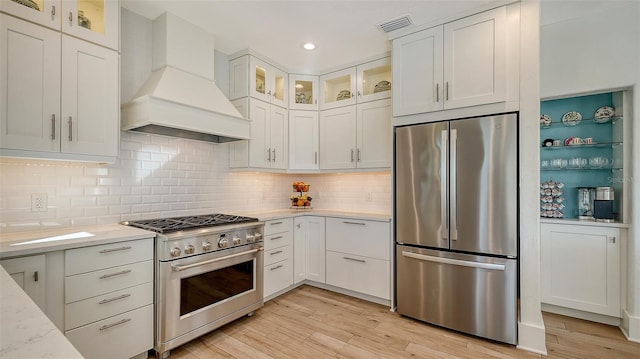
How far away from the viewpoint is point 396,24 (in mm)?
2693

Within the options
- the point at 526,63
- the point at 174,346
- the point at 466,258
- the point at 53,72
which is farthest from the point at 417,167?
the point at 53,72

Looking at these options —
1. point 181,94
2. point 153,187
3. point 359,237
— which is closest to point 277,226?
point 359,237

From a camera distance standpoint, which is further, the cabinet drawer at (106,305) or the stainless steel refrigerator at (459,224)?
the stainless steel refrigerator at (459,224)

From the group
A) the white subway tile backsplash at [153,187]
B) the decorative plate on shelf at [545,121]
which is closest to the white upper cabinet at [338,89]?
the white subway tile backsplash at [153,187]

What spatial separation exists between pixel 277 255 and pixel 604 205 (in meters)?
3.17

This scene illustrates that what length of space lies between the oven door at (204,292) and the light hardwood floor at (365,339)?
0.52 ft

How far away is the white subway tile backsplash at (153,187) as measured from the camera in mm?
2014

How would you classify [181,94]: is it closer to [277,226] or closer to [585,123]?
[277,226]

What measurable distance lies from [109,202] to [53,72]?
101cm

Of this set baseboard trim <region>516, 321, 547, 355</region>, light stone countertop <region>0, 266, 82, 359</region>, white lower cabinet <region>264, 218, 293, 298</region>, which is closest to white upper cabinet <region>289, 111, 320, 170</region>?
white lower cabinet <region>264, 218, 293, 298</region>

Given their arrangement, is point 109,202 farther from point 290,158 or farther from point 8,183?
point 290,158

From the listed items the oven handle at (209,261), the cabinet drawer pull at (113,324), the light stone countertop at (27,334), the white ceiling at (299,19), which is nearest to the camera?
the light stone countertop at (27,334)

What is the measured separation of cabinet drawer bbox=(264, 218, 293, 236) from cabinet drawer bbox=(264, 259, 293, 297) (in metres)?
0.36

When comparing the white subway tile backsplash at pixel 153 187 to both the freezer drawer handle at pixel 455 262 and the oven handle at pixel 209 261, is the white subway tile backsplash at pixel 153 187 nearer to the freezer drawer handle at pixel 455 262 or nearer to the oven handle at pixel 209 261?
the oven handle at pixel 209 261
